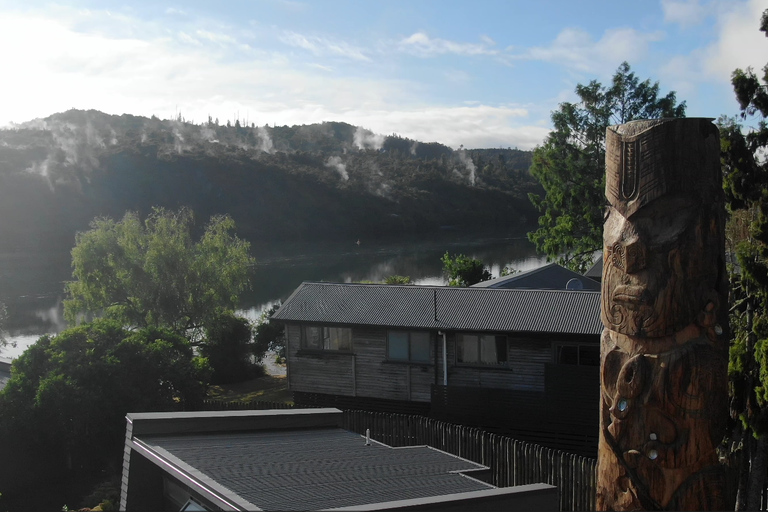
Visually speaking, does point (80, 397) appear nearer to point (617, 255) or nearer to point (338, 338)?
point (338, 338)

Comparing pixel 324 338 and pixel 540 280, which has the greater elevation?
pixel 540 280

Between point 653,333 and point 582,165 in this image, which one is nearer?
point 653,333

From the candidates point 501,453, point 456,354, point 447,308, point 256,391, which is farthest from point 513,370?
point 256,391

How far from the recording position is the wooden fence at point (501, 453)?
474 inches

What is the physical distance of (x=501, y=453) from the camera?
1360cm

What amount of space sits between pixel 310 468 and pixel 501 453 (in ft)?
20.0

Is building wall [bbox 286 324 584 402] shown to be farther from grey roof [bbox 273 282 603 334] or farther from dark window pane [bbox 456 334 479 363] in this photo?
grey roof [bbox 273 282 603 334]

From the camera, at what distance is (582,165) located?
34.4 metres

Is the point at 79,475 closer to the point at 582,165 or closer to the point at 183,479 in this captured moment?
the point at 183,479

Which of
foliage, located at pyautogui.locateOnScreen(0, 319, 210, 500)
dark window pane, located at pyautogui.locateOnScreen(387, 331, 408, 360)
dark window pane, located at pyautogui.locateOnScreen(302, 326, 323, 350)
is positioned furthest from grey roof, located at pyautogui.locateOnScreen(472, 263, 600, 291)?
foliage, located at pyautogui.locateOnScreen(0, 319, 210, 500)

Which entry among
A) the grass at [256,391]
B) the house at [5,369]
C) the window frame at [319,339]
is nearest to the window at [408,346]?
the window frame at [319,339]

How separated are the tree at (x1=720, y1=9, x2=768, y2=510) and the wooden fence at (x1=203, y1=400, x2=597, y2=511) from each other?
2471 mm

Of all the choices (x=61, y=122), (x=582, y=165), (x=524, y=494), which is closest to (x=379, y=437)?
(x=524, y=494)

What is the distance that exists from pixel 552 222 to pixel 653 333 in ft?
104
